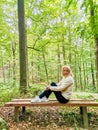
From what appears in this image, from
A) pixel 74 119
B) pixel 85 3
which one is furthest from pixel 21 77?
pixel 85 3

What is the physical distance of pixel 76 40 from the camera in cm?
2102

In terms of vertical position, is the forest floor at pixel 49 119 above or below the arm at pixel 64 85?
below

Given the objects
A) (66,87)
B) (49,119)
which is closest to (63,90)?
(66,87)

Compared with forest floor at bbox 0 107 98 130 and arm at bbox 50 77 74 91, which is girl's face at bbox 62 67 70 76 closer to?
arm at bbox 50 77 74 91

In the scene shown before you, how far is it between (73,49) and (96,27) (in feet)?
44.4

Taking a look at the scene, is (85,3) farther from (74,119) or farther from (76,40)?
(76,40)

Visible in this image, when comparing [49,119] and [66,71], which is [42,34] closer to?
[66,71]

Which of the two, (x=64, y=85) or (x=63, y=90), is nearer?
(x=64, y=85)

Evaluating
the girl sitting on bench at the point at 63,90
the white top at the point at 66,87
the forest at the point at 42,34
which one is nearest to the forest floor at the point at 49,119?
the girl sitting on bench at the point at 63,90

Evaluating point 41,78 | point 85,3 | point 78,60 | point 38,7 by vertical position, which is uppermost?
point 38,7

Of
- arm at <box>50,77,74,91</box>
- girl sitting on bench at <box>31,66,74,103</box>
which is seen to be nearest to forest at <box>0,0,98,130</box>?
girl sitting on bench at <box>31,66,74,103</box>

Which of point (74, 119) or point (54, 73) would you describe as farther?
point (54, 73)

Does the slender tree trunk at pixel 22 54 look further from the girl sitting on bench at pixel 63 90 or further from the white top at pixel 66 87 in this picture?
the white top at pixel 66 87

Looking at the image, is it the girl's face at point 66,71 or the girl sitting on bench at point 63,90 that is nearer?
the girl sitting on bench at point 63,90
